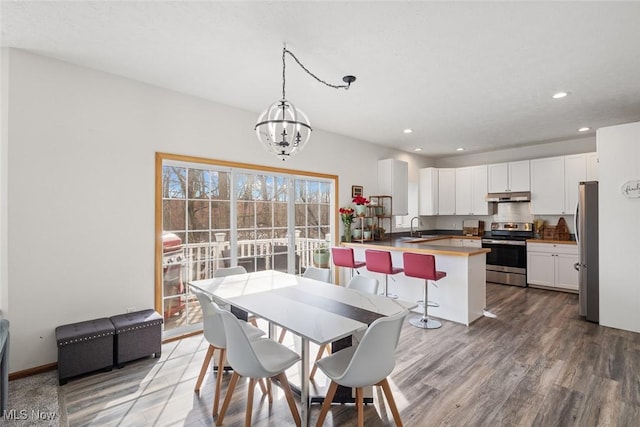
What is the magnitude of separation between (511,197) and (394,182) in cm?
A: 243

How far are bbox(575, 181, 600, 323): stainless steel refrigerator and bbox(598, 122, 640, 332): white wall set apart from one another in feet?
0.33

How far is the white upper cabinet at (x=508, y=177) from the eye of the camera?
594 cm

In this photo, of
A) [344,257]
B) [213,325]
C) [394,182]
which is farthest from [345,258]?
[213,325]

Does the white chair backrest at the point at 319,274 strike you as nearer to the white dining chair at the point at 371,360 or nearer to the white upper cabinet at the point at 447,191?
the white dining chair at the point at 371,360

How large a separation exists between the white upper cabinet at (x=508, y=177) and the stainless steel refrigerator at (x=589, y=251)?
197 centimetres

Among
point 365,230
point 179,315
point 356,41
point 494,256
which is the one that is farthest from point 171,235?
point 494,256

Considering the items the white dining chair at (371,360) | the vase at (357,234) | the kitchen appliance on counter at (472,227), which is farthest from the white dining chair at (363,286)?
the kitchen appliance on counter at (472,227)

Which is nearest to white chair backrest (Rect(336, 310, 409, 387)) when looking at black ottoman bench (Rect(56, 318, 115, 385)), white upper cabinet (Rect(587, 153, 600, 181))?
black ottoman bench (Rect(56, 318, 115, 385))

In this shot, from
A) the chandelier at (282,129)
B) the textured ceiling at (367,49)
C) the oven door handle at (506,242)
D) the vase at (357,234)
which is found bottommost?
the oven door handle at (506,242)

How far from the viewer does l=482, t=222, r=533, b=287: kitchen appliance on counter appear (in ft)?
18.8

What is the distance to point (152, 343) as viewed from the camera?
2908 mm

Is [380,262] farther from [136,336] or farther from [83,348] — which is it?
[83,348]

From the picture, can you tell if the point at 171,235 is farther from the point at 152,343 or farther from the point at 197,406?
the point at 197,406

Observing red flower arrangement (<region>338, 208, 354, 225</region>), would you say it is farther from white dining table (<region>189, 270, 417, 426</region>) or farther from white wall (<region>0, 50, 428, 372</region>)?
white wall (<region>0, 50, 428, 372</region>)
